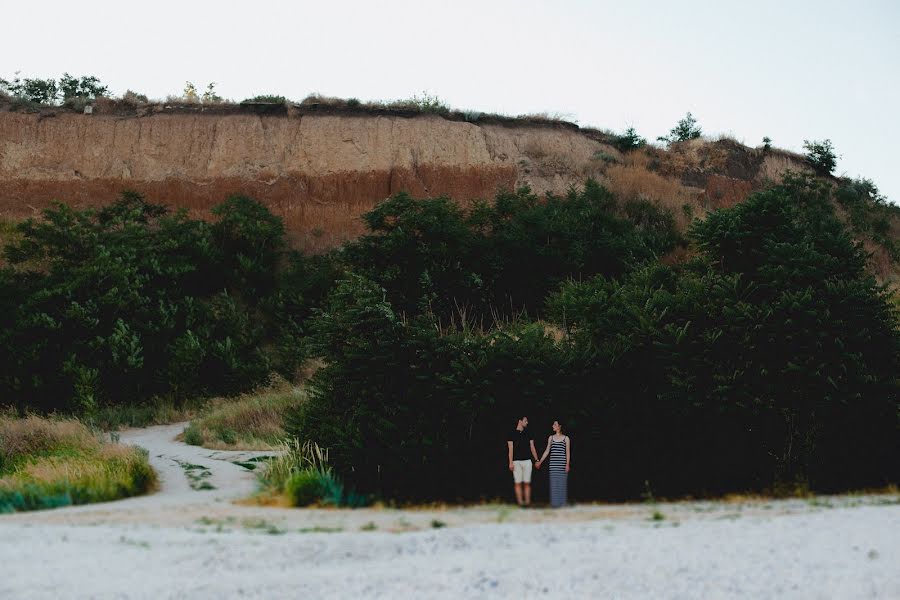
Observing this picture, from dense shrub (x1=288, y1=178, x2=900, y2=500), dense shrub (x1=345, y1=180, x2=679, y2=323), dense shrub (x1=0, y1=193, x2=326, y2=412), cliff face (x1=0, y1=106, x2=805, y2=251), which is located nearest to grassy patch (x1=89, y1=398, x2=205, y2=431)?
dense shrub (x1=0, y1=193, x2=326, y2=412)

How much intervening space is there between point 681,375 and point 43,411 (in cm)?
1947

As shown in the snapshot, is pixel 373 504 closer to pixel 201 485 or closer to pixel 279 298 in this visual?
pixel 201 485

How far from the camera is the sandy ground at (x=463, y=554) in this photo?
6.25 meters

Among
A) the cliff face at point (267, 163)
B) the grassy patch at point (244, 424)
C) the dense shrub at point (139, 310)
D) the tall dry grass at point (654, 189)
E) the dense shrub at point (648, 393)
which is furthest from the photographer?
the tall dry grass at point (654, 189)

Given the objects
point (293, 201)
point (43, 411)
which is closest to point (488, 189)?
point (293, 201)

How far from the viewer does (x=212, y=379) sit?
26766 millimetres

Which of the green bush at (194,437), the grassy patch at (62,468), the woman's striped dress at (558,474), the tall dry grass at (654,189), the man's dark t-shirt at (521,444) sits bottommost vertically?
the green bush at (194,437)

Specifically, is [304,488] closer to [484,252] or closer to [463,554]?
[463,554]

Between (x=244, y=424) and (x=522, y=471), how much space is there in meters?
11.5

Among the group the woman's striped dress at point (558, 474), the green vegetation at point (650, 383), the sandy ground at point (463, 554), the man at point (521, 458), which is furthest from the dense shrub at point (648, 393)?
the sandy ground at point (463, 554)

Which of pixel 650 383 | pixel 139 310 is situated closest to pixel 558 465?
pixel 650 383

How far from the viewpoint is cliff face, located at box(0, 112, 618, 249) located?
36.2 m

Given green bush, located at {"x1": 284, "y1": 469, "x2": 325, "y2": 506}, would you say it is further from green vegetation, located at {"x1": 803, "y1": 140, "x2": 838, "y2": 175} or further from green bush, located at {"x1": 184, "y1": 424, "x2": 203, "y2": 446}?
green vegetation, located at {"x1": 803, "y1": 140, "x2": 838, "y2": 175}

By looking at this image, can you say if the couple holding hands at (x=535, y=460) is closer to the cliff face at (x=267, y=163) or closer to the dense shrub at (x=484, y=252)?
the dense shrub at (x=484, y=252)
